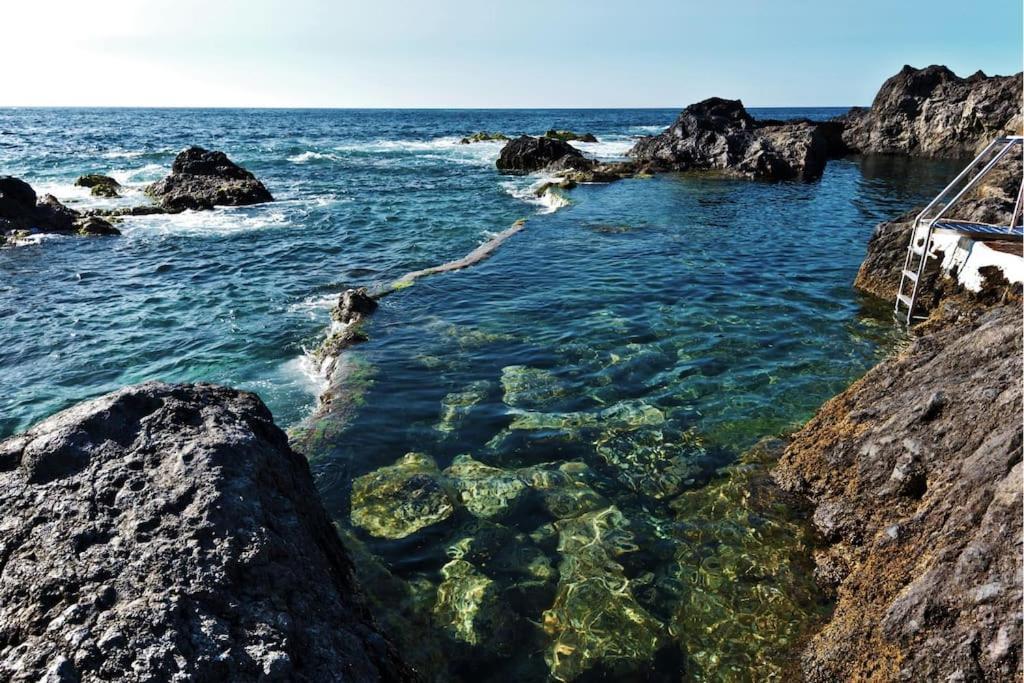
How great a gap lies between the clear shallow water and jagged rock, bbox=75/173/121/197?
10.5m

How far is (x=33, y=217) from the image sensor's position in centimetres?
2644

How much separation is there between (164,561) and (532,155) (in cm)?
4754

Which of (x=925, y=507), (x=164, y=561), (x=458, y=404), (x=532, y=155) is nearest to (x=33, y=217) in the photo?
(x=458, y=404)

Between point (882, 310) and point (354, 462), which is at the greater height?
point (882, 310)

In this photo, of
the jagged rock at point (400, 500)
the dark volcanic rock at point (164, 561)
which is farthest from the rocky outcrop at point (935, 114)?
the dark volcanic rock at point (164, 561)

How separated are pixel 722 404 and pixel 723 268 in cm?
983

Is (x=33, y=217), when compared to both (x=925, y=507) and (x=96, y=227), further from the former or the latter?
(x=925, y=507)

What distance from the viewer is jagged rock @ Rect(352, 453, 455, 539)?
7.05 m

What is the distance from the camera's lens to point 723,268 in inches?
721

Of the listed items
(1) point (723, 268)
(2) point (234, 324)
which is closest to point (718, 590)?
(2) point (234, 324)

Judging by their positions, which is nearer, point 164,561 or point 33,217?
point 164,561

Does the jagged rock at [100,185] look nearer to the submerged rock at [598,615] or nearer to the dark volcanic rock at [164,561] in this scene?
the dark volcanic rock at [164,561]

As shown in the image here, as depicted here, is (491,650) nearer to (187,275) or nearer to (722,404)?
(722,404)

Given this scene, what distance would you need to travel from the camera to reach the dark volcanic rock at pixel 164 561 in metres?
3.20
